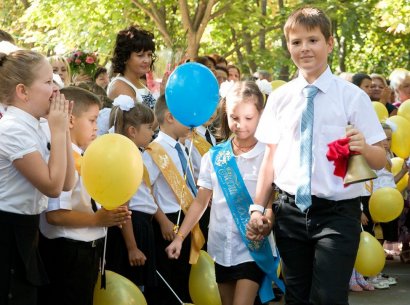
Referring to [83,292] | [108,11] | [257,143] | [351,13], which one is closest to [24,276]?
[83,292]

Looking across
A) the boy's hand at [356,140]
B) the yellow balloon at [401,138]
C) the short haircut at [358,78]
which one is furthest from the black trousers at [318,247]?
the short haircut at [358,78]

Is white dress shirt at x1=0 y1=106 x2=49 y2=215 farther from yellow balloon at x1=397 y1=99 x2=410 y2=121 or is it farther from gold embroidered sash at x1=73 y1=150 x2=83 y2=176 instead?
yellow balloon at x1=397 y1=99 x2=410 y2=121

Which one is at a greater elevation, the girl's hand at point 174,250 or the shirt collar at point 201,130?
the shirt collar at point 201,130

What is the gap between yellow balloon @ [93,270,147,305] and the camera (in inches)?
198

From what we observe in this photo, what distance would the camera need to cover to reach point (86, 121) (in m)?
5.08

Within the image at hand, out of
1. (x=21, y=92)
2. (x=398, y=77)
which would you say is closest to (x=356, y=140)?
(x=21, y=92)

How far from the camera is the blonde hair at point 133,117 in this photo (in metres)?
6.08

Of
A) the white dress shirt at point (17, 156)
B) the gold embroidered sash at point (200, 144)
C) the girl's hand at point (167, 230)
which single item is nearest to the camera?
the white dress shirt at point (17, 156)

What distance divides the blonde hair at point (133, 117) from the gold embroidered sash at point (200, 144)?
39.7 inches

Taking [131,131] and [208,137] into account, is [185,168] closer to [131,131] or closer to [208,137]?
[131,131]

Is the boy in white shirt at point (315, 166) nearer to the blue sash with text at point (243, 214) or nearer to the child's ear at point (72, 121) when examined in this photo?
the blue sash with text at point (243, 214)

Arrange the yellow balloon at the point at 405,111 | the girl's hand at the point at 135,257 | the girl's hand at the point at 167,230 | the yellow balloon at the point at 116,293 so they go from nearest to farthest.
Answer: the yellow balloon at the point at 116,293 → the girl's hand at the point at 135,257 → the girl's hand at the point at 167,230 → the yellow balloon at the point at 405,111

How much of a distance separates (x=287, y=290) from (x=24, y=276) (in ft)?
4.90

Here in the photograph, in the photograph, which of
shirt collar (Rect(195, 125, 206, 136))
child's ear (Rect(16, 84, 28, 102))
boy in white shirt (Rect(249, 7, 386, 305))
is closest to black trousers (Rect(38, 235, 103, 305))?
child's ear (Rect(16, 84, 28, 102))
